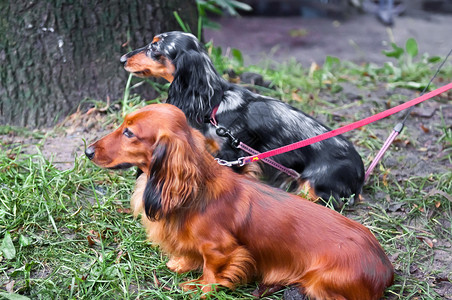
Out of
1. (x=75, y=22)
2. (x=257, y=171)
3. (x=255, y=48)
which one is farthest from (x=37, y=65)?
(x=255, y=48)

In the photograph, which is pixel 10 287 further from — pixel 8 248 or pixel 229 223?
pixel 229 223

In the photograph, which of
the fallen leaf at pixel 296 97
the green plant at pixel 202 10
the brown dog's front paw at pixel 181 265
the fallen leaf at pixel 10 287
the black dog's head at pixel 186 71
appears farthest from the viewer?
the fallen leaf at pixel 296 97

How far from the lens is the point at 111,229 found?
366cm

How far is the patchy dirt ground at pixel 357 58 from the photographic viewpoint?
4730 millimetres

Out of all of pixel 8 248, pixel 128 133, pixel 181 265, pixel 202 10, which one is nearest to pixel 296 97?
pixel 202 10

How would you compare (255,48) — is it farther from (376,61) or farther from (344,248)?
(344,248)

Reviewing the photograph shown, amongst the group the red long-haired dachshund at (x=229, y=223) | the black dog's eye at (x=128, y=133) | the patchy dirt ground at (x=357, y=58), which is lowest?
the patchy dirt ground at (x=357, y=58)

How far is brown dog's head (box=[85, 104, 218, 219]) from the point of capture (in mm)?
2814

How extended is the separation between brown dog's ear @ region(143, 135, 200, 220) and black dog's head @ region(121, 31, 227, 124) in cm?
109

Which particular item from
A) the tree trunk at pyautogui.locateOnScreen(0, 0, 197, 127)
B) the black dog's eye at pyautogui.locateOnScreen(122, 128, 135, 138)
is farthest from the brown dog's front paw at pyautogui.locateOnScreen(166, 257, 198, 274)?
the tree trunk at pyautogui.locateOnScreen(0, 0, 197, 127)

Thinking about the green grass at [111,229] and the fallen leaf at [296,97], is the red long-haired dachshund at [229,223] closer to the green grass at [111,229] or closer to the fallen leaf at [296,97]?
the green grass at [111,229]

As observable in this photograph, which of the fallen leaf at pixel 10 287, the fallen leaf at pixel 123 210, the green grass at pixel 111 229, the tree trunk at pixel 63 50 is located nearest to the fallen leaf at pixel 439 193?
the green grass at pixel 111 229

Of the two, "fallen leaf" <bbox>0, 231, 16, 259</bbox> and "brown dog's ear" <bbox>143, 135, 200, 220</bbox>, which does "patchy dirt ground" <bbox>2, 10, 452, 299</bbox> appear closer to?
"fallen leaf" <bbox>0, 231, 16, 259</bbox>

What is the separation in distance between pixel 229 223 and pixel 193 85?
4.30 feet
